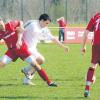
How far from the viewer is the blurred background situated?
5569 cm

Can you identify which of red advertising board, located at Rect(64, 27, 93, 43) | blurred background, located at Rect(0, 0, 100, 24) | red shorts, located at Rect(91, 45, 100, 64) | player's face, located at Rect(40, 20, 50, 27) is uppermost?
player's face, located at Rect(40, 20, 50, 27)

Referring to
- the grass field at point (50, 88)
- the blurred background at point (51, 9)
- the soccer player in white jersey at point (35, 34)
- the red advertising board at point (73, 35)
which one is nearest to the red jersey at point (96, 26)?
the grass field at point (50, 88)

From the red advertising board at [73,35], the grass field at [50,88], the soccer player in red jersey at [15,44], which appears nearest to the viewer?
the grass field at [50,88]

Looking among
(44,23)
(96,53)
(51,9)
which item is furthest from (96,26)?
(51,9)

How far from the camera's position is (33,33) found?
1210cm

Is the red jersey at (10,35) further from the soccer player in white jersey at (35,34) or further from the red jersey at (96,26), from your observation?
the red jersey at (96,26)

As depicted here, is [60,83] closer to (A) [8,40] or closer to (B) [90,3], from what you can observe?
(A) [8,40]

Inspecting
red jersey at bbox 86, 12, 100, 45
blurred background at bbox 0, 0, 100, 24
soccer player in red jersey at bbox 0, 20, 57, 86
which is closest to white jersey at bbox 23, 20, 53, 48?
soccer player in red jersey at bbox 0, 20, 57, 86

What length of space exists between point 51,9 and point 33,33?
155ft

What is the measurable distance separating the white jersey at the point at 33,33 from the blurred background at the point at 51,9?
136 ft

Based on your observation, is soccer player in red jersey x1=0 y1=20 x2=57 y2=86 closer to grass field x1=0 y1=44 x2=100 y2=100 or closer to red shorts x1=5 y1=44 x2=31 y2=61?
red shorts x1=5 y1=44 x2=31 y2=61

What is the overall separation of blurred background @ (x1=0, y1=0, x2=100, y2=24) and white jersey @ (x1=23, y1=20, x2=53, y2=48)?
41.5 m

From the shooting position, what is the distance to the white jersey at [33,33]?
39.3 feet

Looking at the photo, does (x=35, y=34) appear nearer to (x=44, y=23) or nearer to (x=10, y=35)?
(x=44, y=23)
